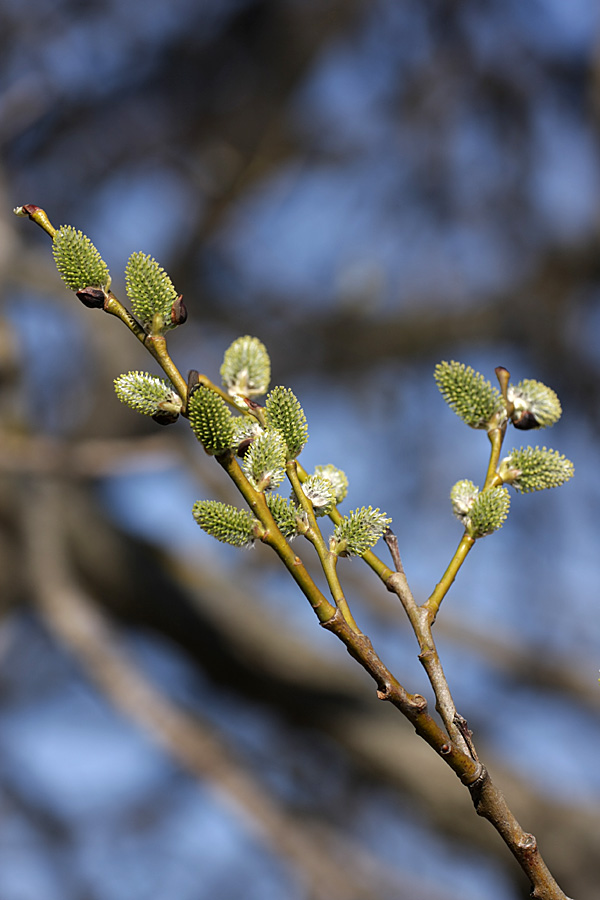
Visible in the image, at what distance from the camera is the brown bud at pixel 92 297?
1.48 feet

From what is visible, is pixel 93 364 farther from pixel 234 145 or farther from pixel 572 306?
pixel 572 306

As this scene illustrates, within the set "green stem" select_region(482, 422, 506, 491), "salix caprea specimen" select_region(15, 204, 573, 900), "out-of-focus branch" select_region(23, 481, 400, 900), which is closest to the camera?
"salix caprea specimen" select_region(15, 204, 573, 900)

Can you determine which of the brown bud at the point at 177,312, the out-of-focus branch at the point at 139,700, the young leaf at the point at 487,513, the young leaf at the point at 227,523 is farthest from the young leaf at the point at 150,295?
the out-of-focus branch at the point at 139,700

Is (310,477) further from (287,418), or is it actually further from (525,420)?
(525,420)

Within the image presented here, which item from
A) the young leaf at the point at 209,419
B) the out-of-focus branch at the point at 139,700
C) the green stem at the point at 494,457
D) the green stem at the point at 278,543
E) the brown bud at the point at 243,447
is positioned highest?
the out-of-focus branch at the point at 139,700

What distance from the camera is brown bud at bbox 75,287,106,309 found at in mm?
451

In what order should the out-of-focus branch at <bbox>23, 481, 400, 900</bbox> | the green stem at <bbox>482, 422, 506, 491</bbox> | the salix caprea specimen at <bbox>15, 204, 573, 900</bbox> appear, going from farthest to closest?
the out-of-focus branch at <bbox>23, 481, 400, 900</bbox> < the green stem at <bbox>482, 422, 506, 491</bbox> < the salix caprea specimen at <bbox>15, 204, 573, 900</bbox>

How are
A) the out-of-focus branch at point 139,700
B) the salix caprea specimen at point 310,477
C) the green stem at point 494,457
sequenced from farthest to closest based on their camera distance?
the out-of-focus branch at point 139,700
the green stem at point 494,457
the salix caprea specimen at point 310,477

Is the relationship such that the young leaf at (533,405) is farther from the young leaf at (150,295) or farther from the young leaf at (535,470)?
the young leaf at (150,295)

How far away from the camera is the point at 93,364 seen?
338 cm

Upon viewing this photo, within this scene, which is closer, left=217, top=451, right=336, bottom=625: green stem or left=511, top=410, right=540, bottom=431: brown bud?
left=217, top=451, right=336, bottom=625: green stem

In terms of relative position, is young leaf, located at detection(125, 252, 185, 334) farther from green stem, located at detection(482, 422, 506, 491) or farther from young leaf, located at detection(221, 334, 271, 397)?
green stem, located at detection(482, 422, 506, 491)

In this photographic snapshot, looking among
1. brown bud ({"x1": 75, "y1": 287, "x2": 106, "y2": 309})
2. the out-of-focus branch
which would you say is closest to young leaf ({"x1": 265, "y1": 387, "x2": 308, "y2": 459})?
brown bud ({"x1": 75, "y1": 287, "x2": 106, "y2": 309})

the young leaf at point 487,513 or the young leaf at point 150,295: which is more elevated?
the young leaf at point 487,513
